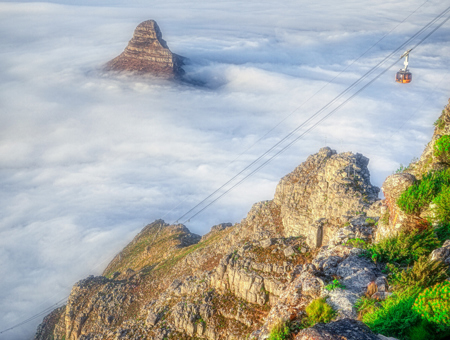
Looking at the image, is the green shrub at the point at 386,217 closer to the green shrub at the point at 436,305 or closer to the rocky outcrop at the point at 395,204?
the rocky outcrop at the point at 395,204

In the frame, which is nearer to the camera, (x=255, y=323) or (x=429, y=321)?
(x=429, y=321)

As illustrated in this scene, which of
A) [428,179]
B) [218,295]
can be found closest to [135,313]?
[218,295]

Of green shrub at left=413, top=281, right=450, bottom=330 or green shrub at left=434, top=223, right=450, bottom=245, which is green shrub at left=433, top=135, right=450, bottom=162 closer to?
green shrub at left=434, top=223, right=450, bottom=245

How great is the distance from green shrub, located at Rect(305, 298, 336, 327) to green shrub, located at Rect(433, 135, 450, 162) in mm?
10548

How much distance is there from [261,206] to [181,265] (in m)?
18.5

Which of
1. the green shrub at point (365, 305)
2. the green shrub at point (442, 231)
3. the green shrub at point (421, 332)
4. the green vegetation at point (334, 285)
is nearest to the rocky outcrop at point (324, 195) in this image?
the green shrub at point (442, 231)

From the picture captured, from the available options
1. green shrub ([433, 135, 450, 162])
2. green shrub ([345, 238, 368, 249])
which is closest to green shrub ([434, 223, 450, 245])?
green shrub ([345, 238, 368, 249])

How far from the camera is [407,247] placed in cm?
1706

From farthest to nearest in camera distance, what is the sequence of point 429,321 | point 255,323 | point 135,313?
1. point 135,313
2. point 255,323
3. point 429,321

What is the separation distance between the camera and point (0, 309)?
170m

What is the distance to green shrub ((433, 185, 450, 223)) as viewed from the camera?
17234 millimetres

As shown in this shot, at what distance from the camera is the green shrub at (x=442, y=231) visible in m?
17.1

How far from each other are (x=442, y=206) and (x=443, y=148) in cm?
395

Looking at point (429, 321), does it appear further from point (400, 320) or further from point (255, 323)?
point (255, 323)
